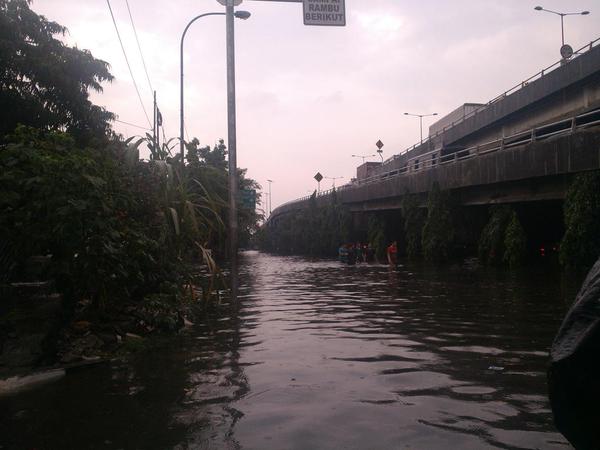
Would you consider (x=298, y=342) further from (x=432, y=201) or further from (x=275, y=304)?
(x=432, y=201)

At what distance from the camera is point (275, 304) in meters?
13.0

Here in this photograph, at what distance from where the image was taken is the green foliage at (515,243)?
78.2 feet

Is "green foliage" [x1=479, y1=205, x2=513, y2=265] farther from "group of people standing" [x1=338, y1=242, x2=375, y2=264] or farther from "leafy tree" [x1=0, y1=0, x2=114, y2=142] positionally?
"leafy tree" [x1=0, y1=0, x2=114, y2=142]

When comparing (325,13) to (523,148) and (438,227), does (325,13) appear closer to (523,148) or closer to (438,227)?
(523,148)

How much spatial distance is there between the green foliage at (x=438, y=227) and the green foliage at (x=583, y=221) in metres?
9.31

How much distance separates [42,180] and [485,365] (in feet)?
17.9

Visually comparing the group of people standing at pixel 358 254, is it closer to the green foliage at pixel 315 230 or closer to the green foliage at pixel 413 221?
the green foliage at pixel 413 221

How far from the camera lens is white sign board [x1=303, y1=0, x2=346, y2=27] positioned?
11.4m

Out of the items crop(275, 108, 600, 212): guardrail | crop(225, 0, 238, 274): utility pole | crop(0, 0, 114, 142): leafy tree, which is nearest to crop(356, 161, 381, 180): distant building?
crop(275, 108, 600, 212): guardrail

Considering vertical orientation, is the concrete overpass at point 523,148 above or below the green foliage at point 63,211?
above

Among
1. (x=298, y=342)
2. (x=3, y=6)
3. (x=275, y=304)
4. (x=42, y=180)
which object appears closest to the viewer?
(x=42, y=180)

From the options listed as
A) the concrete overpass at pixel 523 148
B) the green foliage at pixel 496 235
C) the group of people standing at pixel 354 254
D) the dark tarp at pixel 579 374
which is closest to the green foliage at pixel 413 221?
the concrete overpass at pixel 523 148

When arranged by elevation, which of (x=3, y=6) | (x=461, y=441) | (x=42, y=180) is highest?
(x=3, y=6)

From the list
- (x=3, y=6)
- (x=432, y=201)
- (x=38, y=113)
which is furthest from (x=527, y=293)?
(x=3, y=6)
